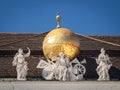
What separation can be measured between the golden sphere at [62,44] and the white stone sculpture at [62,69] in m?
0.21

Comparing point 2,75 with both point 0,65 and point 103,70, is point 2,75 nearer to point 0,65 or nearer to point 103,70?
point 0,65

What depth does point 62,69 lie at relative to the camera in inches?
731

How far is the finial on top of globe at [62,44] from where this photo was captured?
1962cm

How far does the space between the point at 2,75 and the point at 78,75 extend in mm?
3035

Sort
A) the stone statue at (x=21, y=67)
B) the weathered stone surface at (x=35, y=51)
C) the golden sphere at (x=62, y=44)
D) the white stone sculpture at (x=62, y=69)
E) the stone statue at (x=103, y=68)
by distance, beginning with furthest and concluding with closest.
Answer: the weathered stone surface at (x=35, y=51)
the golden sphere at (x=62, y=44)
the stone statue at (x=103, y=68)
the white stone sculpture at (x=62, y=69)
the stone statue at (x=21, y=67)

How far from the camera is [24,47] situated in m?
22.4

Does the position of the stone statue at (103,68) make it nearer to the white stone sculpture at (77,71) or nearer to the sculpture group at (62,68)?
the sculpture group at (62,68)

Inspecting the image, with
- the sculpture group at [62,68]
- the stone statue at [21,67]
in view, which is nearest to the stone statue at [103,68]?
the sculpture group at [62,68]

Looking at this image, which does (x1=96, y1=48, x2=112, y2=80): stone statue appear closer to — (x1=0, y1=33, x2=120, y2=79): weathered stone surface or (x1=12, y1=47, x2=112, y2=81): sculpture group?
(x1=12, y1=47, x2=112, y2=81): sculpture group

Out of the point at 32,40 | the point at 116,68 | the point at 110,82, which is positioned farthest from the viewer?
the point at 32,40

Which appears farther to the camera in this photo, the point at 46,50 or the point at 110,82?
the point at 46,50

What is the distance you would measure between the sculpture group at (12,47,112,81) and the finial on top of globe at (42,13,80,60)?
342 millimetres

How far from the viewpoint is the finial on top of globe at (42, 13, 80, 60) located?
19625mm

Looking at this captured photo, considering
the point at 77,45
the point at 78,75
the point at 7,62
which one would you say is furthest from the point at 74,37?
the point at 7,62
